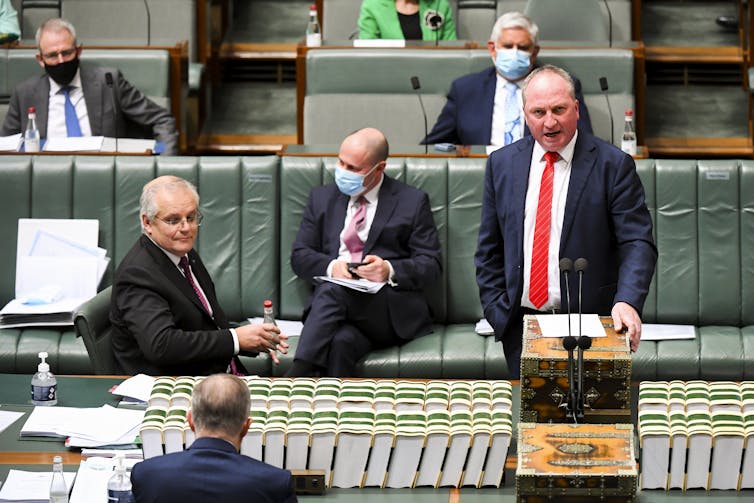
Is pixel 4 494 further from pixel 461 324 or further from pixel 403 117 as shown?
pixel 403 117

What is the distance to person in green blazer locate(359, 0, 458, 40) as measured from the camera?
7316 millimetres

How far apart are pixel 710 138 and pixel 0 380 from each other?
4.86 metres

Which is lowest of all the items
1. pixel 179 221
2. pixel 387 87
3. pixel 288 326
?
pixel 288 326

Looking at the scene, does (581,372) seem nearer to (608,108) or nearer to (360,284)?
(360,284)

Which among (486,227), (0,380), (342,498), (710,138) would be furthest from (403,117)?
(342,498)

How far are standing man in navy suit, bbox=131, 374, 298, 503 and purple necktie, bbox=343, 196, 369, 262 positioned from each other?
2.66m

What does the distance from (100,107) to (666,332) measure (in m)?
2.97

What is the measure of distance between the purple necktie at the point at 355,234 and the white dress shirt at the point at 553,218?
1.34 m

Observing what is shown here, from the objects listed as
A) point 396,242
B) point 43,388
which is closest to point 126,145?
point 396,242

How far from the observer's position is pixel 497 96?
21.3ft

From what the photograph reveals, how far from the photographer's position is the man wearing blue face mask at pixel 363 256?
5.20 meters

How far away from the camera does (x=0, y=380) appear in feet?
13.5

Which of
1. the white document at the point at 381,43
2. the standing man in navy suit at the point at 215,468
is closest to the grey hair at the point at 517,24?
the white document at the point at 381,43

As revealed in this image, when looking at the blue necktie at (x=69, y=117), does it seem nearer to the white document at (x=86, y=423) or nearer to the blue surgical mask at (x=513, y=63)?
the blue surgical mask at (x=513, y=63)
